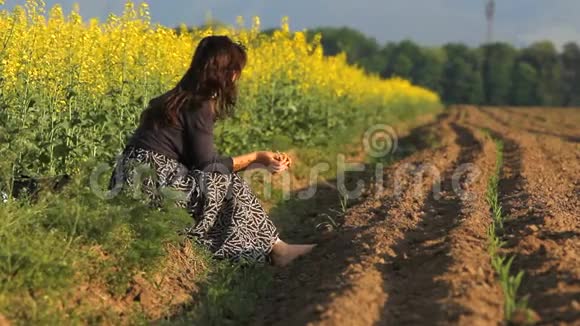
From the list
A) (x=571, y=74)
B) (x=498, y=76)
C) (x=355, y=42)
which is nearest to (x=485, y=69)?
(x=498, y=76)

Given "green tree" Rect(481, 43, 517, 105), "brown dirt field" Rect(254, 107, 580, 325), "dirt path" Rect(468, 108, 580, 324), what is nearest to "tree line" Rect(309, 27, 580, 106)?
"green tree" Rect(481, 43, 517, 105)

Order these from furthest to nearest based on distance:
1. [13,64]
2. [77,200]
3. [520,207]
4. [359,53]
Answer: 1. [359,53]
2. [520,207]
3. [13,64]
4. [77,200]

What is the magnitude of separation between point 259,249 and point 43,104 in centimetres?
206

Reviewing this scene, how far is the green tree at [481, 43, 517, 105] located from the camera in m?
98.4

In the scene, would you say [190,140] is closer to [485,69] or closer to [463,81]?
[463,81]

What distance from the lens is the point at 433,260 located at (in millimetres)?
5926

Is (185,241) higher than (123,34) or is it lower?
lower

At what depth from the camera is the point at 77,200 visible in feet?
17.9

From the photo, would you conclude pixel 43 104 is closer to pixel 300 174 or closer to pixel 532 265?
pixel 532 265

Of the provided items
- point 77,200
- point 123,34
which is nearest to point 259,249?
point 77,200

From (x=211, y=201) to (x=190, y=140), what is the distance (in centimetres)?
45

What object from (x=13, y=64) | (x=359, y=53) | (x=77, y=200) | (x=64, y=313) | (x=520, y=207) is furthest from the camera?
(x=359, y=53)

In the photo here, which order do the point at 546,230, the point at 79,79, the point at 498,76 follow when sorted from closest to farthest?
the point at 546,230, the point at 79,79, the point at 498,76

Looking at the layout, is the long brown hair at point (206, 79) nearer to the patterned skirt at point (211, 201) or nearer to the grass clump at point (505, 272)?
the patterned skirt at point (211, 201)
